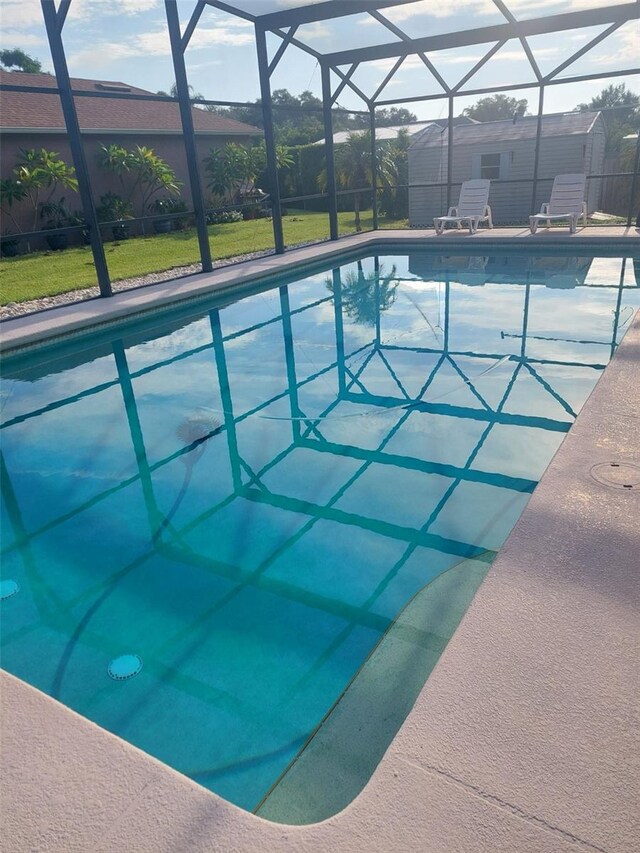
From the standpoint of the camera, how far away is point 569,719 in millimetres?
1625

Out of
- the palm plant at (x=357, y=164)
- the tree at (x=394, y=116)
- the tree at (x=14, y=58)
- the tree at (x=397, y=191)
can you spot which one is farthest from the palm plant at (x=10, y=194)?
the tree at (x=394, y=116)

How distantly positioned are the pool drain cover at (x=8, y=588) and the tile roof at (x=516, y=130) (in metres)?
17.0

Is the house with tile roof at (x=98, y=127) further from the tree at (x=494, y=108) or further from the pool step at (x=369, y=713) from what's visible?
the tree at (x=494, y=108)

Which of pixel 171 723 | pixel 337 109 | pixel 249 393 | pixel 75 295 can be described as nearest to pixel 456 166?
pixel 337 109

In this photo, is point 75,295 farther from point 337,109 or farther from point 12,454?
point 337,109

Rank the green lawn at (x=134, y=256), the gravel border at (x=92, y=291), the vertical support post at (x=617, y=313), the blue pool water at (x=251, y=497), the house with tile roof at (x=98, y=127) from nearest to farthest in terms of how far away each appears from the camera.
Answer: the blue pool water at (x=251, y=497) → the vertical support post at (x=617, y=313) → the gravel border at (x=92, y=291) → the green lawn at (x=134, y=256) → the house with tile roof at (x=98, y=127)

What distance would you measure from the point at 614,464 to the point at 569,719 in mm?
1637

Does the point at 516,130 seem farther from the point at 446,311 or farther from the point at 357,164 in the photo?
the point at 446,311

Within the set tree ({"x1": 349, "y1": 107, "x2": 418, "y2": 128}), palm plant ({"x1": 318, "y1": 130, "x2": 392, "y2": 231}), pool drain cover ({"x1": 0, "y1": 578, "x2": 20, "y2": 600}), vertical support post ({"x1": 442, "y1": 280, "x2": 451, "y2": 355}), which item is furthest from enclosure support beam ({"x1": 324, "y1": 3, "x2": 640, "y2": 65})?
tree ({"x1": 349, "y1": 107, "x2": 418, "y2": 128})

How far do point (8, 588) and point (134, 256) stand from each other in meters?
10.2

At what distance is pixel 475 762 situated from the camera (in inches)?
59.9

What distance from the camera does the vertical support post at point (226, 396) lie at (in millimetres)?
3896

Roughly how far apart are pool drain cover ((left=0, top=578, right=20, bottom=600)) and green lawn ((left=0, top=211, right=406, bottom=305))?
6.43 metres

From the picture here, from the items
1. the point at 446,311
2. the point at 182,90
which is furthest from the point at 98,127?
the point at 446,311
